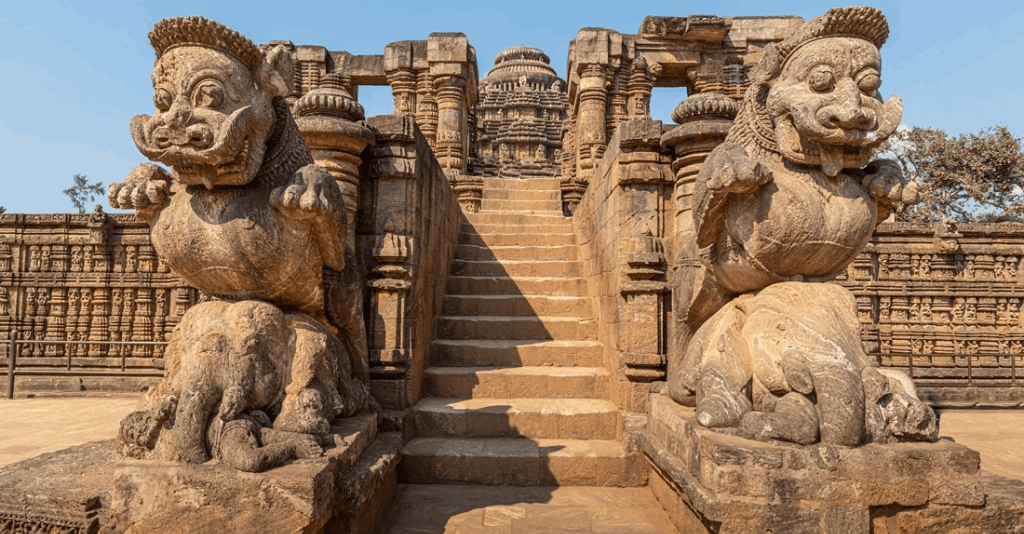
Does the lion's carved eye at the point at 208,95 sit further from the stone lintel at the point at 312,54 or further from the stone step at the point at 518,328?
the stone lintel at the point at 312,54

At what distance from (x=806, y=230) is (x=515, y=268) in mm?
3870

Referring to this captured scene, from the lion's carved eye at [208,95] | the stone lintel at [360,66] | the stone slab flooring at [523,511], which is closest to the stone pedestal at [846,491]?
the stone slab flooring at [523,511]

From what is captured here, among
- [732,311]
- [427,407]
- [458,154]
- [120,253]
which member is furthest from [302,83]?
[732,311]

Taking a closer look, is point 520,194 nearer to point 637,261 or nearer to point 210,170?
point 637,261

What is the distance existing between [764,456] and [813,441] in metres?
0.23

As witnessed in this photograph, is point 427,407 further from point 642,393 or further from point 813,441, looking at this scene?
point 813,441

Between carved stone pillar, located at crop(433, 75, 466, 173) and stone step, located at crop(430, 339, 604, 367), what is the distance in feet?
24.5

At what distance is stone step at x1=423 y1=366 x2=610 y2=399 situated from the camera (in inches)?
179

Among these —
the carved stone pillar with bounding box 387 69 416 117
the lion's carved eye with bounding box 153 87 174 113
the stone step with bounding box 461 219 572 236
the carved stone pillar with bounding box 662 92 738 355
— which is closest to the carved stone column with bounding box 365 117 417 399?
the lion's carved eye with bounding box 153 87 174 113

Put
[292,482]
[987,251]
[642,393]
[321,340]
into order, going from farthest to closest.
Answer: [987,251]
[642,393]
[321,340]
[292,482]

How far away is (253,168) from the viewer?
2627 mm

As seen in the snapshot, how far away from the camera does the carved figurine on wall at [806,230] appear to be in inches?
97.3

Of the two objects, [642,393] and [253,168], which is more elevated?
[253,168]

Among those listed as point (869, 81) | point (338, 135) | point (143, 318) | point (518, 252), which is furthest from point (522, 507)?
point (143, 318)
